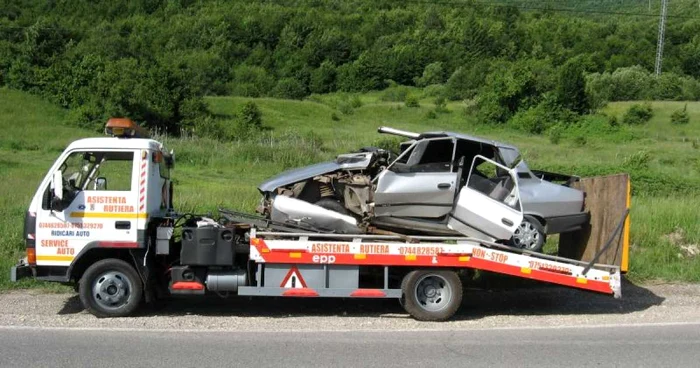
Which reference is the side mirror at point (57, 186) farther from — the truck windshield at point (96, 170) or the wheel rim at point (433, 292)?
→ the wheel rim at point (433, 292)

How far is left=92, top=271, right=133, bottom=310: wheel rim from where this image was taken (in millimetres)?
9875

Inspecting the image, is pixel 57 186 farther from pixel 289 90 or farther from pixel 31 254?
pixel 289 90

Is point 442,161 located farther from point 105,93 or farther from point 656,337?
point 105,93

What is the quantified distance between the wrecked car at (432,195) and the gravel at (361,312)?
3.83ft

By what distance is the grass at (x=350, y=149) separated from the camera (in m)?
15.4

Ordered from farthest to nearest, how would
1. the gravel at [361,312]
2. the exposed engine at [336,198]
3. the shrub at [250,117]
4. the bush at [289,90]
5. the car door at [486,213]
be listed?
the bush at [289,90], the shrub at [250,117], the exposed engine at [336,198], the car door at [486,213], the gravel at [361,312]

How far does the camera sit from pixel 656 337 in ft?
29.6

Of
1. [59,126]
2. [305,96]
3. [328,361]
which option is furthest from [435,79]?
[328,361]

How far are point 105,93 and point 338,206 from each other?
49.6m

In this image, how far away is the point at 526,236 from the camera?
1099 centimetres

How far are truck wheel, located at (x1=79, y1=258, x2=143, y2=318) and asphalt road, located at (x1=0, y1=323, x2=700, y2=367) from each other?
30.1 inches

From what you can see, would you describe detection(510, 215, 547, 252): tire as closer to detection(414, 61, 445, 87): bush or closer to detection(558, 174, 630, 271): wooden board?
detection(558, 174, 630, 271): wooden board

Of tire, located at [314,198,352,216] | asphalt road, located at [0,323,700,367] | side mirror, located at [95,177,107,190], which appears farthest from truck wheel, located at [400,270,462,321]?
side mirror, located at [95,177,107,190]

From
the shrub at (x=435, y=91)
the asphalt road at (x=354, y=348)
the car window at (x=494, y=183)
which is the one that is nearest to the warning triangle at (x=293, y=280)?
the asphalt road at (x=354, y=348)
